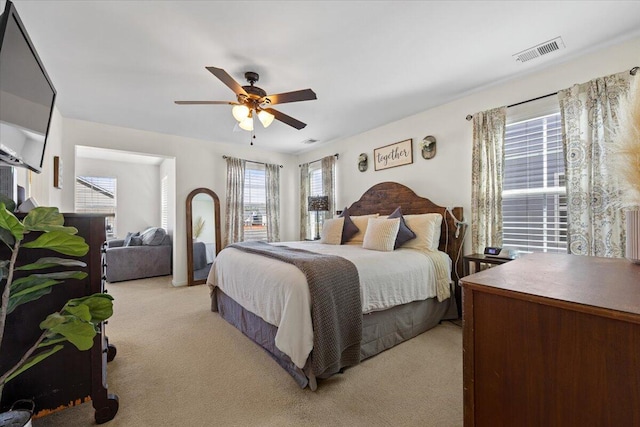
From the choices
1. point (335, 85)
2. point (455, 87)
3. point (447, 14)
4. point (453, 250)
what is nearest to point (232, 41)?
point (335, 85)

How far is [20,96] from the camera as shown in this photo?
1333 mm

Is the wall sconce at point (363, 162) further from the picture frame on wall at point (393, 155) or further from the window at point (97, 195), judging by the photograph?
the window at point (97, 195)

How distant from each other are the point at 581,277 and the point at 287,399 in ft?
5.48

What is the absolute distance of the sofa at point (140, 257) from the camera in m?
4.66

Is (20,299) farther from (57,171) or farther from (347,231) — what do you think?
(57,171)

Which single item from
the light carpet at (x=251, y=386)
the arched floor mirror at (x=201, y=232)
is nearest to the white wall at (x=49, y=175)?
the light carpet at (x=251, y=386)

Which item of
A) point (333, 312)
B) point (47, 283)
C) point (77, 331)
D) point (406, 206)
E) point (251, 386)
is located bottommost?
point (251, 386)

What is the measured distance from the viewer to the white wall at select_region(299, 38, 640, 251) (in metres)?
2.24

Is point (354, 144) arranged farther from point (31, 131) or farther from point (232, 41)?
point (31, 131)

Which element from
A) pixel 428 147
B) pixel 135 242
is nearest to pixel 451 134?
pixel 428 147

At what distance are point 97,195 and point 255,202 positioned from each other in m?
3.95

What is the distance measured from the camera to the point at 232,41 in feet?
6.76

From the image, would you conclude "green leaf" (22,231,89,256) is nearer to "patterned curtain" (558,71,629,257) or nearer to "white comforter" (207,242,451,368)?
"white comforter" (207,242,451,368)

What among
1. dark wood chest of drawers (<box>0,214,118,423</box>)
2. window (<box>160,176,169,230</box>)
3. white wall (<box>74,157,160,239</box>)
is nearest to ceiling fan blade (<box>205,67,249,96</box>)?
dark wood chest of drawers (<box>0,214,118,423</box>)
